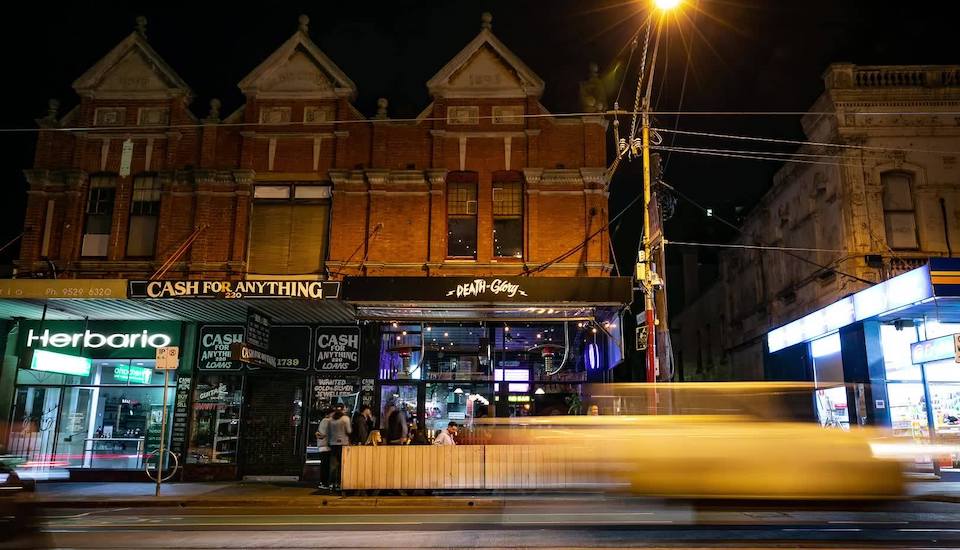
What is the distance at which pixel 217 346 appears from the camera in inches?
746

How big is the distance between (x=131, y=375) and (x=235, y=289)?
5.82 meters

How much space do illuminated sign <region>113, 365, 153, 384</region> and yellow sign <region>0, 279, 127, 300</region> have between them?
3.71 metres

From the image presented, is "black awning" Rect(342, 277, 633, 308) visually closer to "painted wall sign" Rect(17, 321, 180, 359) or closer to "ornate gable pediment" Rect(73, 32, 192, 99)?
"painted wall sign" Rect(17, 321, 180, 359)

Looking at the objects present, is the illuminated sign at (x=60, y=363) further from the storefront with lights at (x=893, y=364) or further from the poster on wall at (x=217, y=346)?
the storefront with lights at (x=893, y=364)

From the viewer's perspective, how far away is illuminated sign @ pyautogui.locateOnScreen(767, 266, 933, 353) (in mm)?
15775

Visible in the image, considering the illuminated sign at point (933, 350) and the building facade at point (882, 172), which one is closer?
the illuminated sign at point (933, 350)

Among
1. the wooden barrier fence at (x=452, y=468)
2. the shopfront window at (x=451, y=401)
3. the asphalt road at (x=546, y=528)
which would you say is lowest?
the asphalt road at (x=546, y=528)

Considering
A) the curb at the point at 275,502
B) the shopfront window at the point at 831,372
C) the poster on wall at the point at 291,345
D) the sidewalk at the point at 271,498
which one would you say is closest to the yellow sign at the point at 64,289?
the poster on wall at the point at 291,345

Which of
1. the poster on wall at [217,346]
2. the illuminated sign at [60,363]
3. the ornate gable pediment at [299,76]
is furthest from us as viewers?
the ornate gable pediment at [299,76]

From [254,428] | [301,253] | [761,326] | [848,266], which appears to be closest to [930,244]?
[848,266]

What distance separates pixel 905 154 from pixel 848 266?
3.66 m

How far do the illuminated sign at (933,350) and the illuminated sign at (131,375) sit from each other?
1999cm

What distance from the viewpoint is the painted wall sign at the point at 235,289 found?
15.8 meters

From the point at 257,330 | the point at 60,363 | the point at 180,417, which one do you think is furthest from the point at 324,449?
the point at 60,363
